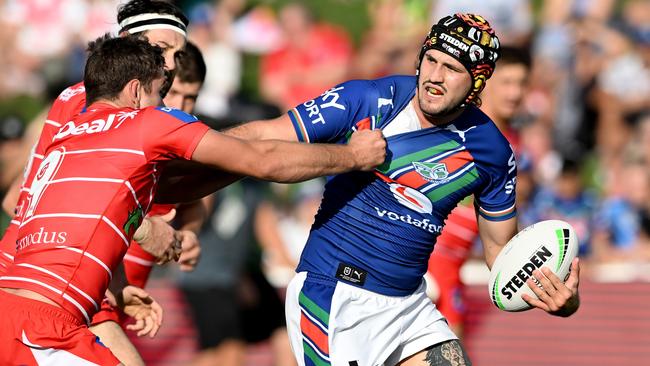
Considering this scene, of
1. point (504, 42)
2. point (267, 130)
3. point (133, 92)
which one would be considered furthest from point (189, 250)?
point (504, 42)

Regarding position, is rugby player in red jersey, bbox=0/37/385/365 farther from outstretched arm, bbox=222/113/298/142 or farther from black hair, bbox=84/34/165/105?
outstretched arm, bbox=222/113/298/142

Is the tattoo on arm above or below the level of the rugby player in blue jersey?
below

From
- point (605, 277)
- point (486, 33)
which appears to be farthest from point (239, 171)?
point (605, 277)

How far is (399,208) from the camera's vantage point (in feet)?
18.4

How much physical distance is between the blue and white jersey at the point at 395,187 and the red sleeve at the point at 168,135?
832mm

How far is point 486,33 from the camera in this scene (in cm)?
558

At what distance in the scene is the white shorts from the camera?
5.52m

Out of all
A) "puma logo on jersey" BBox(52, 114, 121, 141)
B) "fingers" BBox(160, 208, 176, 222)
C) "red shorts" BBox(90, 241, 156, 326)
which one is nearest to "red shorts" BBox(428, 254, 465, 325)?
"red shorts" BBox(90, 241, 156, 326)

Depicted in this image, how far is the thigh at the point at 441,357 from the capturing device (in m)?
5.67

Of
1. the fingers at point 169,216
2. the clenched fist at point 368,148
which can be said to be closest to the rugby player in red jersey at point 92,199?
the clenched fist at point 368,148

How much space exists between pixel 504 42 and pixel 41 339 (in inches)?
352

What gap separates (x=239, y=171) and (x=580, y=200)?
7341mm

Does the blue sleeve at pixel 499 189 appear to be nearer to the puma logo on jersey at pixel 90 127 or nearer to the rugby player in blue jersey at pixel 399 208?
the rugby player in blue jersey at pixel 399 208

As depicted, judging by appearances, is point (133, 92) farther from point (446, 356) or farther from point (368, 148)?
point (446, 356)
